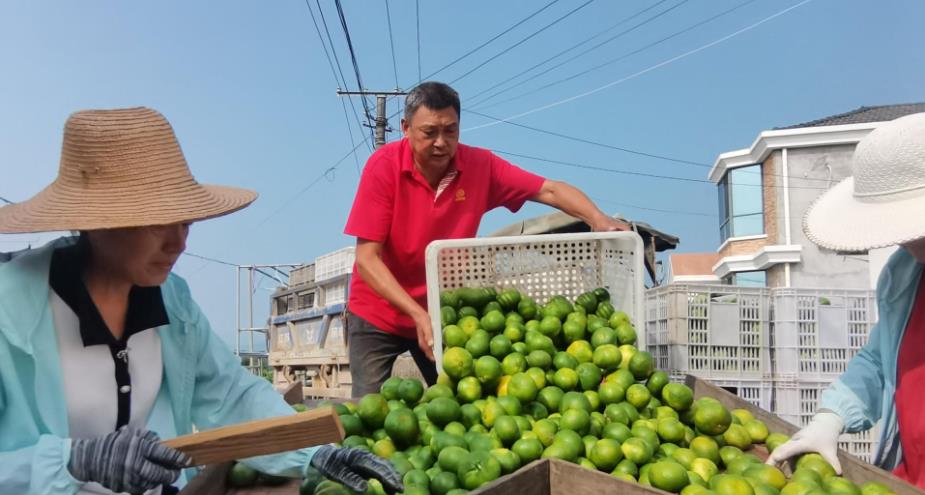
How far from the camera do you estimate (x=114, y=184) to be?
6.64 feet

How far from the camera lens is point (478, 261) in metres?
3.66

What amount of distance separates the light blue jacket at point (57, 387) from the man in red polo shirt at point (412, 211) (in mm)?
1133

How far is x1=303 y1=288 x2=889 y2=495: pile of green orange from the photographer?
7.84 feet

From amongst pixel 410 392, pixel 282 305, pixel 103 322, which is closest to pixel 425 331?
pixel 410 392

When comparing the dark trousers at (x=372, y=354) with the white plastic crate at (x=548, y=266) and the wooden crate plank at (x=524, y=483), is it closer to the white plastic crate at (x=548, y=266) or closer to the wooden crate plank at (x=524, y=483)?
the white plastic crate at (x=548, y=266)

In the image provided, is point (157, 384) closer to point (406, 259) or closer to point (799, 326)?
point (406, 259)

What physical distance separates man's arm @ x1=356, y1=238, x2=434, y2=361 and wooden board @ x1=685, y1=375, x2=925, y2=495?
4.38 feet

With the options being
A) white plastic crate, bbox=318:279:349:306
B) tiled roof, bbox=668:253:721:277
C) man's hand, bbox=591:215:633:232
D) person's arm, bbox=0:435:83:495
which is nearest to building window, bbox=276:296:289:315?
white plastic crate, bbox=318:279:349:306

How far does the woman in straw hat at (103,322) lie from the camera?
70.8 inches

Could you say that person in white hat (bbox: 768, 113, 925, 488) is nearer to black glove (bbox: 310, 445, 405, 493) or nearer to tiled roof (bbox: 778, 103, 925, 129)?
black glove (bbox: 310, 445, 405, 493)

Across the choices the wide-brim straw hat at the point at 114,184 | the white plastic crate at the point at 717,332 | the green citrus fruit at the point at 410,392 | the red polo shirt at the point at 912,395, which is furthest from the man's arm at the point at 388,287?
the white plastic crate at the point at 717,332

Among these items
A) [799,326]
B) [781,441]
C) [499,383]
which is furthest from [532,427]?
[799,326]

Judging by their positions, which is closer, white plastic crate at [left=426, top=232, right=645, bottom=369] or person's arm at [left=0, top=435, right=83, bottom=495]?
person's arm at [left=0, top=435, right=83, bottom=495]

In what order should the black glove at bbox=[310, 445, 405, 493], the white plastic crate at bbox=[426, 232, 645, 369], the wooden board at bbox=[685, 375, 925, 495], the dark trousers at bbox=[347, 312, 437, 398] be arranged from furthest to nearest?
1. the dark trousers at bbox=[347, 312, 437, 398]
2. the white plastic crate at bbox=[426, 232, 645, 369]
3. the wooden board at bbox=[685, 375, 925, 495]
4. the black glove at bbox=[310, 445, 405, 493]
